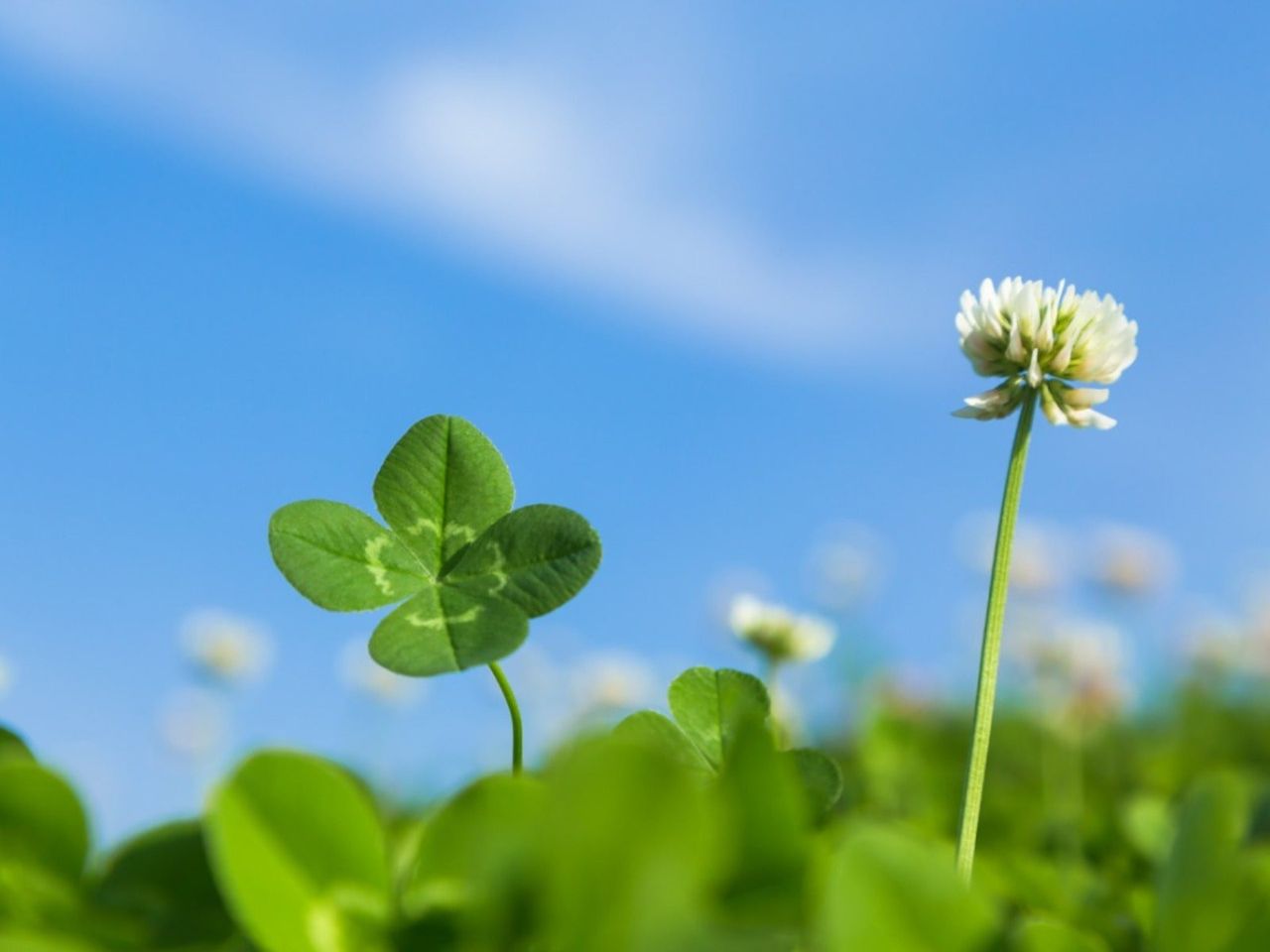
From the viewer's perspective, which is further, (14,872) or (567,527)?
(567,527)

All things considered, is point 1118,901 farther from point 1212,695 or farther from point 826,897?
point 1212,695

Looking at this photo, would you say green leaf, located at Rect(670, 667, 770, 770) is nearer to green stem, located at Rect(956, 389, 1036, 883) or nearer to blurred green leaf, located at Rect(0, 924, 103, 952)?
green stem, located at Rect(956, 389, 1036, 883)

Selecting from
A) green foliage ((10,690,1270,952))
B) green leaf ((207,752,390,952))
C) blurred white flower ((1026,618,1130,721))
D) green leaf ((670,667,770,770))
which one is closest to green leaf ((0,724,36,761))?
green foliage ((10,690,1270,952))

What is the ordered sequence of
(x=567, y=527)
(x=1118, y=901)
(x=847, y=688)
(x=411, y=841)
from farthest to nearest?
(x=847, y=688), (x=1118, y=901), (x=567, y=527), (x=411, y=841)

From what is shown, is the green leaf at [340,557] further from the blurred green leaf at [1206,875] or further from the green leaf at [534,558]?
the blurred green leaf at [1206,875]

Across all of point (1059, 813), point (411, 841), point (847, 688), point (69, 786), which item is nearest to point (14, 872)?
point (69, 786)

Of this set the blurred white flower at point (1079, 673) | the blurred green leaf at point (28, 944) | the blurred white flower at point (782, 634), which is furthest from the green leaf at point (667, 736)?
the blurred white flower at point (1079, 673)

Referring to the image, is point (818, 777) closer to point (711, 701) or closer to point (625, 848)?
point (711, 701)

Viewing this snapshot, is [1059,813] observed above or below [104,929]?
above

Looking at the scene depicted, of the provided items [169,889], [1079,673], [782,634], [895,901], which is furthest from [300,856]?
[1079,673]
